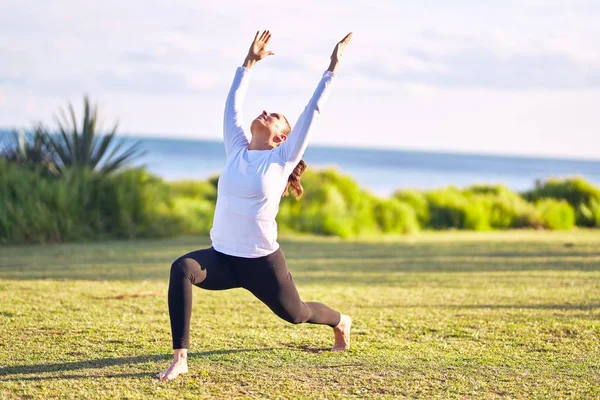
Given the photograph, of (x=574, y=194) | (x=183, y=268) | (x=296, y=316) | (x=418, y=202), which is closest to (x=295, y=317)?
(x=296, y=316)

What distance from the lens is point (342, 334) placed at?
5785 mm

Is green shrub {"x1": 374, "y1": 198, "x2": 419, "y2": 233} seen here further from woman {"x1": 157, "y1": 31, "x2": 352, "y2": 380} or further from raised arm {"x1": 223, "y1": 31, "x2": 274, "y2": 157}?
woman {"x1": 157, "y1": 31, "x2": 352, "y2": 380}

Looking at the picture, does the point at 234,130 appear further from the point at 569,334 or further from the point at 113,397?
the point at 569,334

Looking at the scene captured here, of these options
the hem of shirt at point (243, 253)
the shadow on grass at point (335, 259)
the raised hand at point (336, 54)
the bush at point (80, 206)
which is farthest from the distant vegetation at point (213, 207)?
the raised hand at point (336, 54)

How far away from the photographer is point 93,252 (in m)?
12.2

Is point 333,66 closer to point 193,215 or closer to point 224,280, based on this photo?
point 224,280

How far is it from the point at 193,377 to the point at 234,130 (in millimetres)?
1548

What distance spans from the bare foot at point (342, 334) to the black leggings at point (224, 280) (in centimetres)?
54

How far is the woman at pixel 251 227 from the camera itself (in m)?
4.90

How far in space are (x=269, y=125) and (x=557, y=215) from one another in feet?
49.9

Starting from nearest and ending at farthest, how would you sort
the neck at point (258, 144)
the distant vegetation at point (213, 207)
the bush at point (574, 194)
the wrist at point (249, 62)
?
the neck at point (258, 144), the wrist at point (249, 62), the distant vegetation at point (213, 207), the bush at point (574, 194)

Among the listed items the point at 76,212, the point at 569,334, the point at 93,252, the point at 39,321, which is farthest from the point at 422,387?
the point at 76,212

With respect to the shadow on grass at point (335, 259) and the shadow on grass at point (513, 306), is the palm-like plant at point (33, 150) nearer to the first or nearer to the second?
the shadow on grass at point (335, 259)

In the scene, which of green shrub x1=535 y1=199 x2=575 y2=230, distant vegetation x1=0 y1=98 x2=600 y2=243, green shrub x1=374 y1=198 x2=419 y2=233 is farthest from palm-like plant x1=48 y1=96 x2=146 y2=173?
green shrub x1=535 y1=199 x2=575 y2=230
